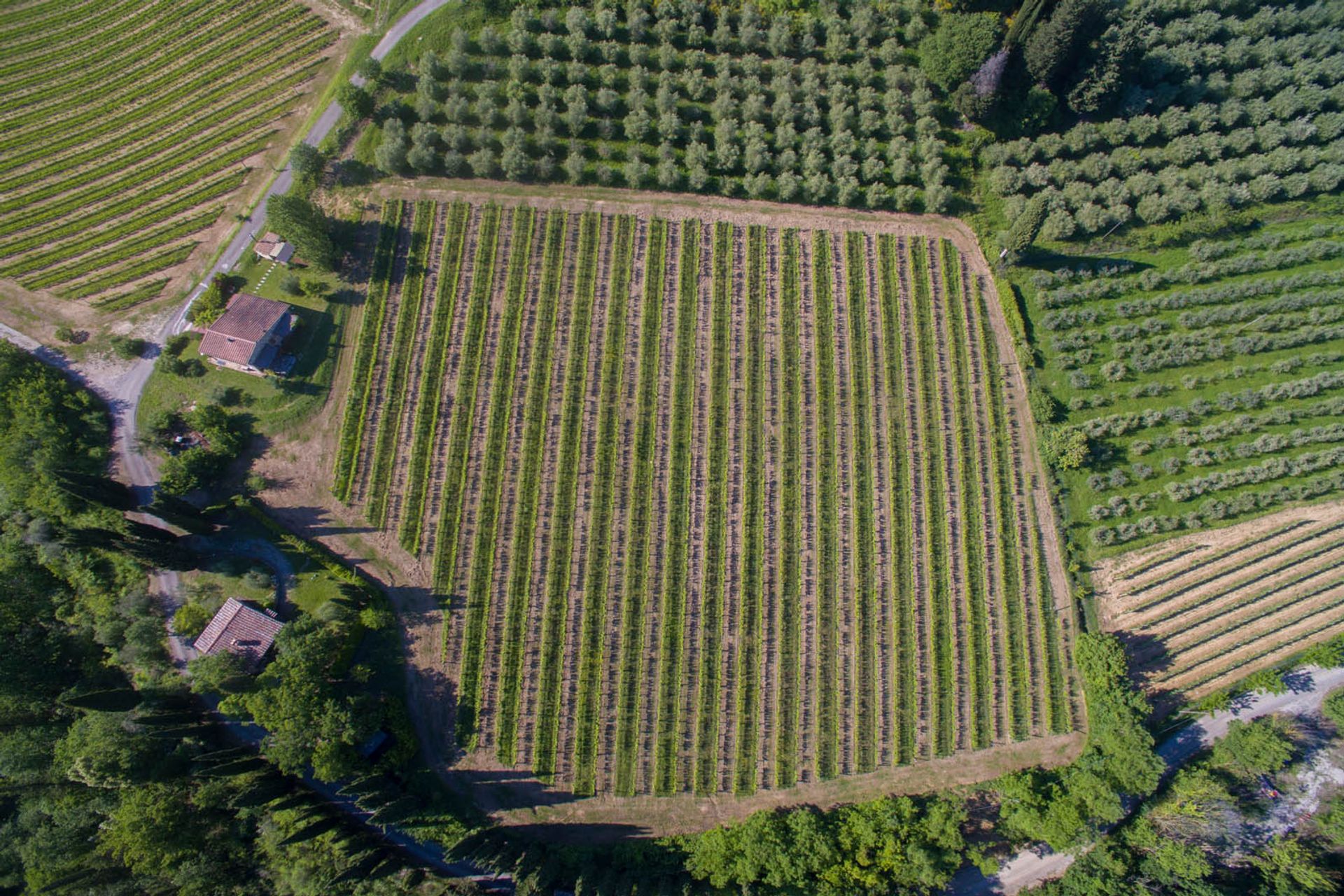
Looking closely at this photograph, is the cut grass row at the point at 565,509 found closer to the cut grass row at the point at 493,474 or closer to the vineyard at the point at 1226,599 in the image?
the cut grass row at the point at 493,474

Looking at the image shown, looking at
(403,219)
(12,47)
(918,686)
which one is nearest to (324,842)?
(918,686)

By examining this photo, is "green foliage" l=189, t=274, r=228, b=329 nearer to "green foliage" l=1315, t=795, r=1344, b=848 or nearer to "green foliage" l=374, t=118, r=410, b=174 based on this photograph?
"green foliage" l=374, t=118, r=410, b=174

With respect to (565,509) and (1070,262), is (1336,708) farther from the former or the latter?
(565,509)

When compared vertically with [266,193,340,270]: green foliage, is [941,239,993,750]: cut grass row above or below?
below

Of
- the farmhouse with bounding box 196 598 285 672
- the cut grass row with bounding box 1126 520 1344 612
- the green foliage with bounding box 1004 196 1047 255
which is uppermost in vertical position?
the green foliage with bounding box 1004 196 1047 255

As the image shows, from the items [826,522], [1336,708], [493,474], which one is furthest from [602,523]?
[1336,708]

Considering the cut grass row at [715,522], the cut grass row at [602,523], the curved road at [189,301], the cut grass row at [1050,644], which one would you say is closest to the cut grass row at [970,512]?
the cut grass row at [1050,644]

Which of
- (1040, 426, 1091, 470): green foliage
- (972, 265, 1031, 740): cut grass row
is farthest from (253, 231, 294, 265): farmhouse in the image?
(1040, 426, 1091, 470): green foliage

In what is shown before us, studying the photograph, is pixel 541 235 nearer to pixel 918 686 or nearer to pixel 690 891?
pixel 918 686
